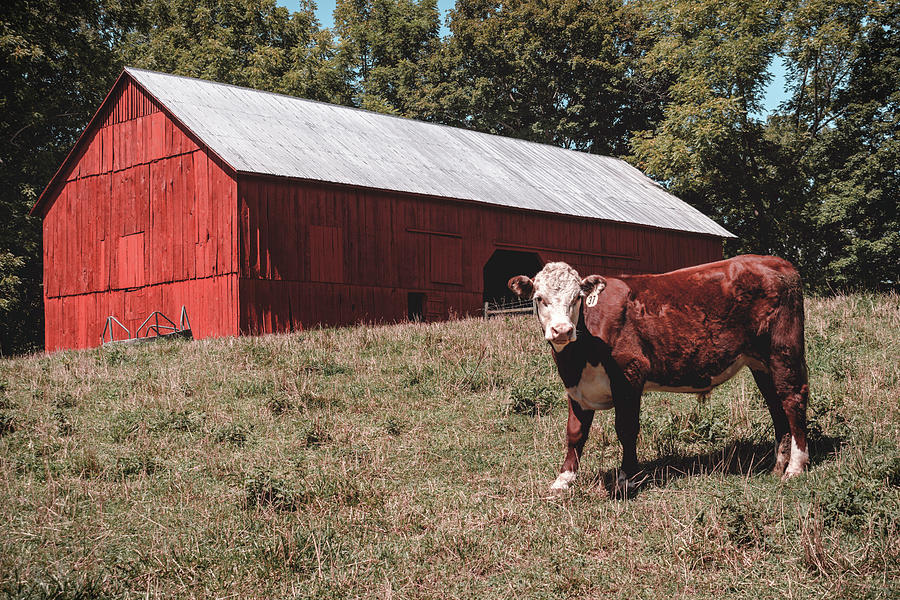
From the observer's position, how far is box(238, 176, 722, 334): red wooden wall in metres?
21.6

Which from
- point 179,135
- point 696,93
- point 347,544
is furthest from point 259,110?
point 347,544

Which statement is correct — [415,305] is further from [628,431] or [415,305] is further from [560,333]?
[560,333]

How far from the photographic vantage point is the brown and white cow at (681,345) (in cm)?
758

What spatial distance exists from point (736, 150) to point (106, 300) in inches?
941

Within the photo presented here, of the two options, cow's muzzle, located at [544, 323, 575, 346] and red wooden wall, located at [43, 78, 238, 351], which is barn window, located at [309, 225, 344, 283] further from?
cow's muzzle, located at [544, 323, 575, 346]

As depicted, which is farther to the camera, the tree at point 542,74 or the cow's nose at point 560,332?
the tree at point 542,74

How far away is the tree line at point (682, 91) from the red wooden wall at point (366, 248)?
9895mm

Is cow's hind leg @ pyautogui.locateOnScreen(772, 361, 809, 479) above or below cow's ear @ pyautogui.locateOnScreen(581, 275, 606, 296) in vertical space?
below

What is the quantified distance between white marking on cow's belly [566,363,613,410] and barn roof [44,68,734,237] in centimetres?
1520

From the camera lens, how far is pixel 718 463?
8.23 metres

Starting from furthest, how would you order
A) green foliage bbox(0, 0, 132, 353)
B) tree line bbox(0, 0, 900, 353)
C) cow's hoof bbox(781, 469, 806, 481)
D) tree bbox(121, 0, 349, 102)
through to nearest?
tree bbox(121, 0, 349, 102) < tree line bbox(0, 0, 900, 353) < green foliage bbox(0, 0, 132, 353) < cow's hoof bbox(781, 469, 806, 481)

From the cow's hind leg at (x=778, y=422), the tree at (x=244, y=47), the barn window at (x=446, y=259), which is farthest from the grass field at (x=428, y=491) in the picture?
the tree at (x=244, y=47)

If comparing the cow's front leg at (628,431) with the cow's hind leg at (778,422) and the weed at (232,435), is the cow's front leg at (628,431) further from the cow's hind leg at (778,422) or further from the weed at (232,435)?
the weed at (232,435)

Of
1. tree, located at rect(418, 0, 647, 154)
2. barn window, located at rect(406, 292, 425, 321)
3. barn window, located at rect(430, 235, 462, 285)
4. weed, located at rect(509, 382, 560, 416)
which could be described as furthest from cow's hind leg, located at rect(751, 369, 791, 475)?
tree, located at rect(418, 0, 647, 154)
